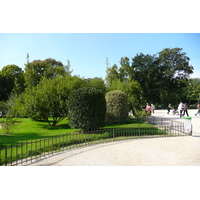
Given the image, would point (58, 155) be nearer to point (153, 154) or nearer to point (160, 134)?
point (153, 154)

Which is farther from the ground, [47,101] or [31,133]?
[47,101]

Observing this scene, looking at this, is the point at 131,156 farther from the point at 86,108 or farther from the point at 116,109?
the point at 116,109

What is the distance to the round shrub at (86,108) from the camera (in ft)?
28.7

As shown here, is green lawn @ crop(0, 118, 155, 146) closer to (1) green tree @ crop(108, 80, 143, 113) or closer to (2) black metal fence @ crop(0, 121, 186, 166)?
(2) black metal fence @ crop(0, 121, 186, 166)

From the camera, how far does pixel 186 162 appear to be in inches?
202

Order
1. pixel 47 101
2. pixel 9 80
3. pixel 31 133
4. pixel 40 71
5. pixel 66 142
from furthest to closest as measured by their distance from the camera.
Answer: pixel 40 71
pixel 9 80
pixel 47 101
pixel 31 133
pixel 66 142

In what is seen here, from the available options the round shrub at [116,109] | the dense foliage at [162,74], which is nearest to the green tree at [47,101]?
the round shrub at [116,109]

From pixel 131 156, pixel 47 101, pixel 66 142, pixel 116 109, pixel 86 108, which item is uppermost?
pixel 47 101

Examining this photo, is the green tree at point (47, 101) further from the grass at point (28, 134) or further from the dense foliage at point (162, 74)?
the dense foliage at point (162, 74)

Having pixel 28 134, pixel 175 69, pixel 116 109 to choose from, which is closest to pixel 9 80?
pixel 28 134

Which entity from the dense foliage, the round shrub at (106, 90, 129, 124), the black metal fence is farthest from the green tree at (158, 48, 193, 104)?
the black metal fence

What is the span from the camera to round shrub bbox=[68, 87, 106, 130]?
8.75 metres

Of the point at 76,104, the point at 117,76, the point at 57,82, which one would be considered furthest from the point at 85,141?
the point at 117,76

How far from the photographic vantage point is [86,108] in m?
8.72
